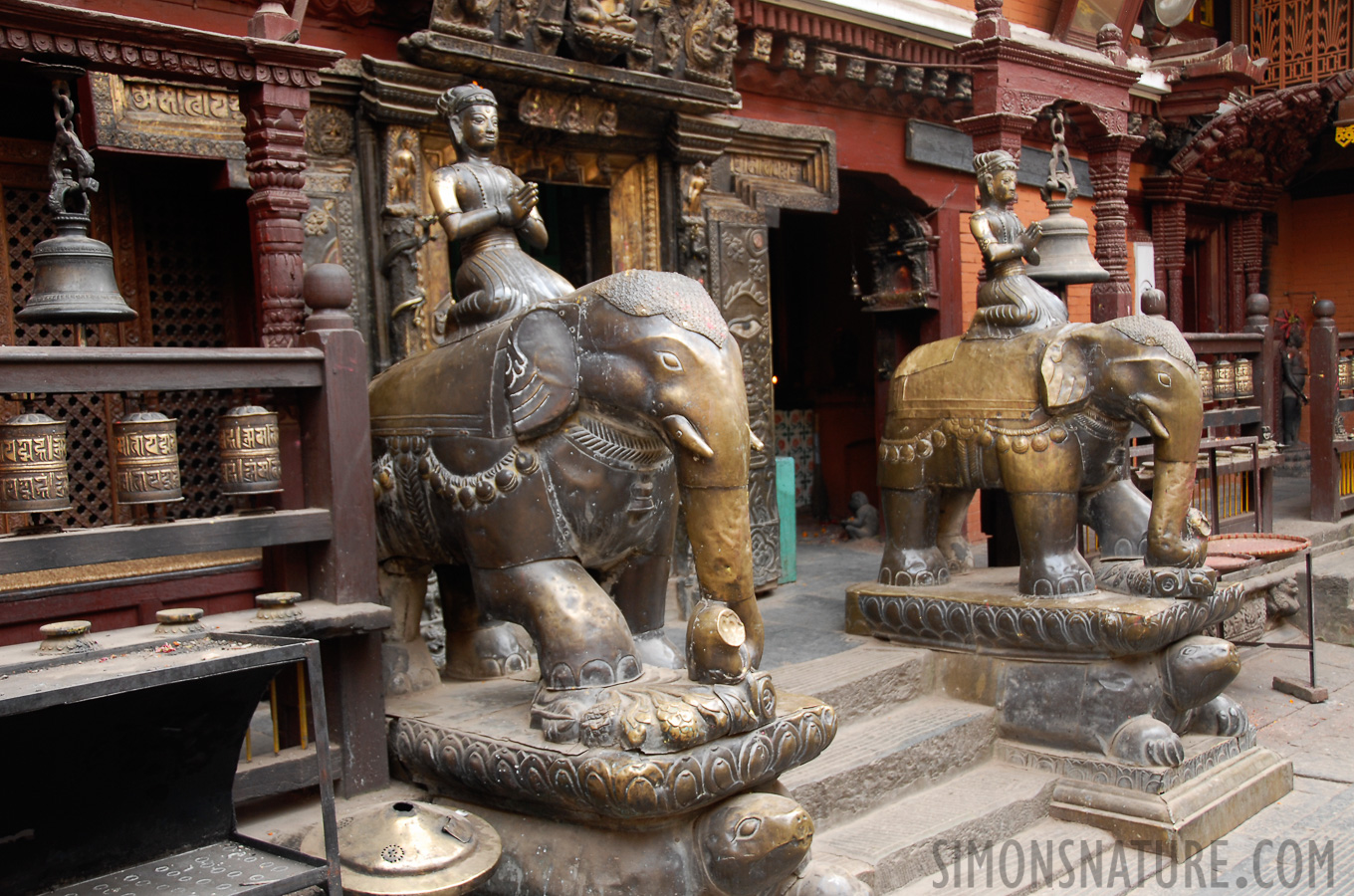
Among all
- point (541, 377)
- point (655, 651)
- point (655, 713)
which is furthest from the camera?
point (655, 651)

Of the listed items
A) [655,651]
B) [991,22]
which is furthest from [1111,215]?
[655,651]

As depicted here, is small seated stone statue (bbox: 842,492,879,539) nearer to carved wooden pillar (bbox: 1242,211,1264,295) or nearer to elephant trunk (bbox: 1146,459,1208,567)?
elephant trunk (bbox: 1146,459,1208,567)

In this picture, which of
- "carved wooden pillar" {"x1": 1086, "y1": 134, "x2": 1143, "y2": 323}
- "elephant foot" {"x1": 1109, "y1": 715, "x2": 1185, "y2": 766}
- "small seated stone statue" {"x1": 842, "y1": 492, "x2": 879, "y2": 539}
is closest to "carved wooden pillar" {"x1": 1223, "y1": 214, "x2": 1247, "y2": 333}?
"small seated stone statue" {"x1": 842, "y1": 492, "x2": 879, "y2": 539}

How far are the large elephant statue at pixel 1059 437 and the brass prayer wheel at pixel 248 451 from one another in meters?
3.01

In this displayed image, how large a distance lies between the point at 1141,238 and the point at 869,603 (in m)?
7.62

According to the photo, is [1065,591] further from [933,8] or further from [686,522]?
[933,8]

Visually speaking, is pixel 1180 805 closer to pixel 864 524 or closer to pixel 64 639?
pixel 64 639

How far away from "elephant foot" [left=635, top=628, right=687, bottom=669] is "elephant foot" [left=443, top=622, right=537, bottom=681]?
24.7 inches

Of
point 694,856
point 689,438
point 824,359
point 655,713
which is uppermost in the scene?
point 824,359

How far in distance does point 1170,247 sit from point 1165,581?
808 cm

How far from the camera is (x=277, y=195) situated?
13.3 ft

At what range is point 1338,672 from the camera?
672 centimetres

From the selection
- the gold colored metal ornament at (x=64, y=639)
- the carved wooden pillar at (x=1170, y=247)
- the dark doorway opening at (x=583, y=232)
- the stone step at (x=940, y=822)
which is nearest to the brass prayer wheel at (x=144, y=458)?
the gold colored metal ornament at (x=64, y=639)

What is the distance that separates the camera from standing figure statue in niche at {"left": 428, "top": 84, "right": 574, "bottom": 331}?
367 centimetres
